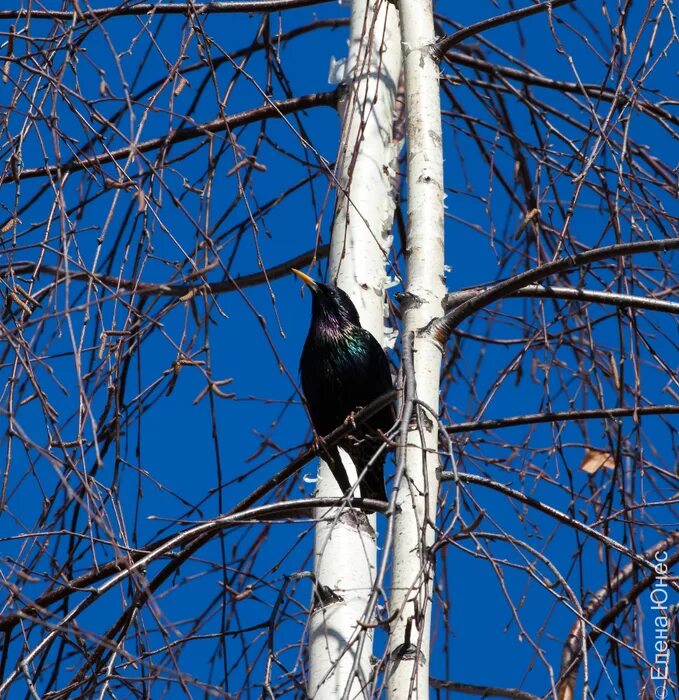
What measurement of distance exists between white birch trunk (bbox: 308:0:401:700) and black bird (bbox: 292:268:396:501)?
17cm

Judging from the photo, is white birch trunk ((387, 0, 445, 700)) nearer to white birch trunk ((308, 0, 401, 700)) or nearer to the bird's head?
white birch trunk ((308, 0, 401, 700))

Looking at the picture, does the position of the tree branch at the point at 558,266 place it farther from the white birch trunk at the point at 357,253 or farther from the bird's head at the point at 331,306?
the bird's head at the point at 331,306

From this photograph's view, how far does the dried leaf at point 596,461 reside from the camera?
337cm

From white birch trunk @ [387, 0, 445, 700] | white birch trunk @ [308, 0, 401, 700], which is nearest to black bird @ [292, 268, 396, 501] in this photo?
white birch trunk @ [308, 0, 401, 700]

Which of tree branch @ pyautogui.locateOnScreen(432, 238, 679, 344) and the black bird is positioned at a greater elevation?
the black bird

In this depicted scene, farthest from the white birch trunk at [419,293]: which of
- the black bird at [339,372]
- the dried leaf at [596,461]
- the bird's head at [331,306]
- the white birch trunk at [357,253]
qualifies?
the dried leaf at [596,461]

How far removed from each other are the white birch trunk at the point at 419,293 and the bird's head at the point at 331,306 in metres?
0.34

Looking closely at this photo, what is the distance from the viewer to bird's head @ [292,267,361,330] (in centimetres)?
330

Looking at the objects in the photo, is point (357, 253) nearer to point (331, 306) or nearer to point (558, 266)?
point (331, 306)

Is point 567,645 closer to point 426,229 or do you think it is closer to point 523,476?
point 523,476

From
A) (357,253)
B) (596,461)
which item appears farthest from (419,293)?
(596,461)

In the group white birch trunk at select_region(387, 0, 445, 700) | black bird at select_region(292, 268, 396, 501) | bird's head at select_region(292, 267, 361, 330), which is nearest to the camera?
white birch trunk at select_region(387, 0, 445, 700)

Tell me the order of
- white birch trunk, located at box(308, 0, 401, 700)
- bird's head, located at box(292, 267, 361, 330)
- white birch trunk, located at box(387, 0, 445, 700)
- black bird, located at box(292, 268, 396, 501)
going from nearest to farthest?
white birch trunk, located at box(387, 0, 445, 700), white birch trunk, located at box(308, 0, 401, 700), bird's head, located at box(292, 267, 361, 330), black bird, located at box(292, 268, 396, 501)

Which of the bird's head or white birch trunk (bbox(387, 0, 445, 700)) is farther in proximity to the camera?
the bird's head
